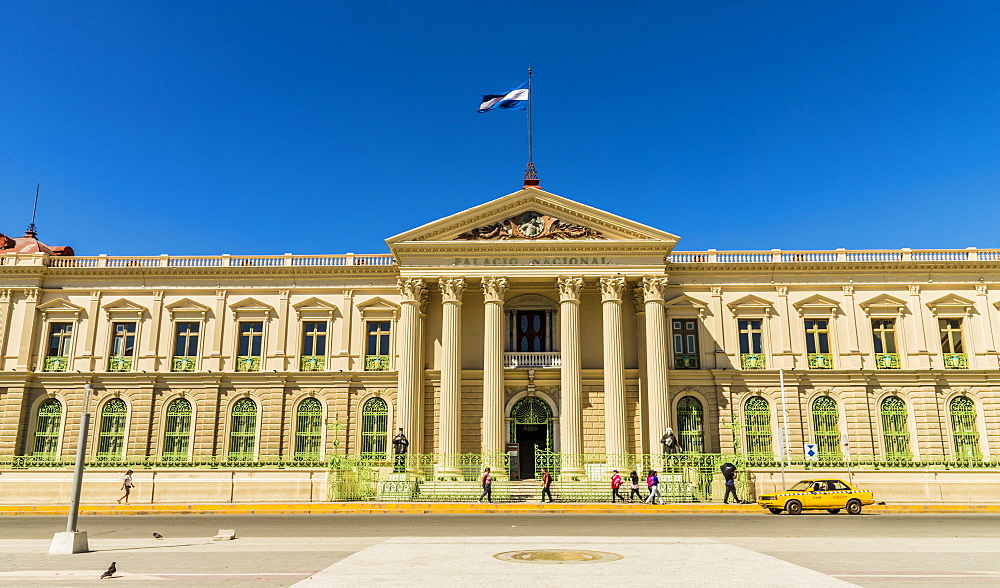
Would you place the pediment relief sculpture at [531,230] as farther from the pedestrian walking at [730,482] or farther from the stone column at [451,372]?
the pedestrian walking at [730,482]

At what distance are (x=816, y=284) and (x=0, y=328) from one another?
44206 millimetres

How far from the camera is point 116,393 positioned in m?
40.2

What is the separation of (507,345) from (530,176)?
9.31 metres

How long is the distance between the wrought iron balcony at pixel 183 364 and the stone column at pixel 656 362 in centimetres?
2431

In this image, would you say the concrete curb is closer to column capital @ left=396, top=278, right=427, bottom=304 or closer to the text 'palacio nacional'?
the text 'palacio nacional'

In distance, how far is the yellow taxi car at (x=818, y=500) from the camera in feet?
85.3

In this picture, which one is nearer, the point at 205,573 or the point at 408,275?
the point at 205,573

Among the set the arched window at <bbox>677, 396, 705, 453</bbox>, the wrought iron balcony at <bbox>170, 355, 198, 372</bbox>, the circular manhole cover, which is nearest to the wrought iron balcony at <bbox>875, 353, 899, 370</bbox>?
the arched window at <bbox>677, 396, 705, 453</bbox>

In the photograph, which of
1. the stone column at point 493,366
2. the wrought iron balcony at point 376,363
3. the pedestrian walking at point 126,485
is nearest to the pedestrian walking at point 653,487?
the stone column at point 493,366

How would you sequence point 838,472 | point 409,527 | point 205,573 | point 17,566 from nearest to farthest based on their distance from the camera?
point 205,573 → point 17,566 → point 409,527 → point 838,472

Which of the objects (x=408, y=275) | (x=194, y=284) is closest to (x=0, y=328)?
(x=194, y=284)

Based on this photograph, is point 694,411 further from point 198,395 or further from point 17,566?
point 17,566

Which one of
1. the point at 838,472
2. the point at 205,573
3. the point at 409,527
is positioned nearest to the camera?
the point at 205,573

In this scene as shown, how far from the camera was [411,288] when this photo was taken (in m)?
37.4
